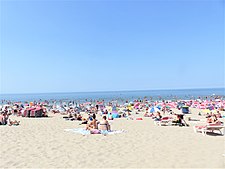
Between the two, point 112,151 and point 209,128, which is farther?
point 209,128

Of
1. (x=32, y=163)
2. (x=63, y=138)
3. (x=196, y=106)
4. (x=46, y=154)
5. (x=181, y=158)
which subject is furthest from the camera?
(x=196, y=106)

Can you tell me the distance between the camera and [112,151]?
6.70 metres

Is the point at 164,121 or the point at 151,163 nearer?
the point at 151,163

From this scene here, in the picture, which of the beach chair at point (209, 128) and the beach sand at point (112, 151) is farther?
the beach chair at point (209, 128)

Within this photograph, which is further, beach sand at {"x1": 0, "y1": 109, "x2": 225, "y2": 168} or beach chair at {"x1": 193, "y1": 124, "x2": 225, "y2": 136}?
beach chair at {"x1": 193, "y1": 124, "x2": 225, "y2": 136}

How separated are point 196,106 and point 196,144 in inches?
852

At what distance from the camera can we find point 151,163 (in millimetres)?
5559

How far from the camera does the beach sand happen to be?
5508 mm

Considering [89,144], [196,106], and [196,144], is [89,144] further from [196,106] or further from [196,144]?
[196,106]

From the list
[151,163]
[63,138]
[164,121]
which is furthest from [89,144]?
[164,121]

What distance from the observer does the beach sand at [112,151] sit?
5508mm

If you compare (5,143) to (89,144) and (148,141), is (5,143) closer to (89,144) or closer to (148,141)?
(89,144)

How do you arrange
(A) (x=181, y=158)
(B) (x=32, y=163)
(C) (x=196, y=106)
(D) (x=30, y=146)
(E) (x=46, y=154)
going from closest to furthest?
(B) (x=32, y=163)
(A) (x=181, y=158)
(E) (x=46, y=154)
(D) (x=30, y=146)
(C) (x=196, y=106)

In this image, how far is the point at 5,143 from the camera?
7695 millimetres
